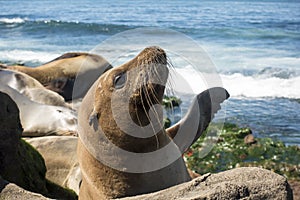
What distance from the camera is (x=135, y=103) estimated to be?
3.46 metres

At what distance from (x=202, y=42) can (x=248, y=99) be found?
34.3 ft

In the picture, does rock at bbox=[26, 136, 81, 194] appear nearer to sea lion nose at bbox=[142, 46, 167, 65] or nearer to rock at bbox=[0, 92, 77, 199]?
rock at bbox=[0, 92, 77, 199]

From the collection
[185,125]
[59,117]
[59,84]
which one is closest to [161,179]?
[185,125]

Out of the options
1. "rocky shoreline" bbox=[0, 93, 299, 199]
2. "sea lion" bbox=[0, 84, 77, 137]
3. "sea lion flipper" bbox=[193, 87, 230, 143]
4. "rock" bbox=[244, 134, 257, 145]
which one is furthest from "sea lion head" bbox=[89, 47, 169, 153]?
"rock" bbox=[244, 134, 257, 145]

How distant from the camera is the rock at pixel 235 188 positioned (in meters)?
2.62

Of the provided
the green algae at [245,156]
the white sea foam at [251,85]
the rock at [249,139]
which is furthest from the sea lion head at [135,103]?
the white sea foam at [251,85]

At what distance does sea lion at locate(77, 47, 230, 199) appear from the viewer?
3.42 meters

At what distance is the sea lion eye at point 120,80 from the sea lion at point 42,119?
2.84 m

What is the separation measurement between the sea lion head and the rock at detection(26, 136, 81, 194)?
4.58 feet

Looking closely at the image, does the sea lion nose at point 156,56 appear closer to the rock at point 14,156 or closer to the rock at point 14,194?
the rock at point 14,194

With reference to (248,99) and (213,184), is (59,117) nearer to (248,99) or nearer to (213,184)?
(213,184)

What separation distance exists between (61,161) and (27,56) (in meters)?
15.0

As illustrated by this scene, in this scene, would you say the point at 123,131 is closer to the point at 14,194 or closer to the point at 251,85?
the point at 14,194

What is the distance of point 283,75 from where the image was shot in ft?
46.5
